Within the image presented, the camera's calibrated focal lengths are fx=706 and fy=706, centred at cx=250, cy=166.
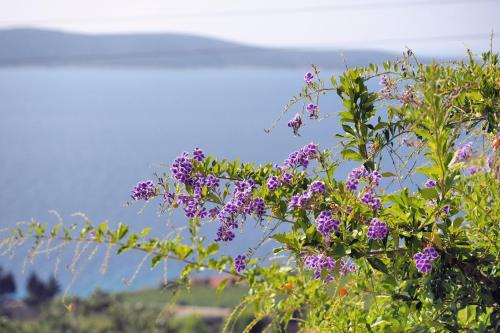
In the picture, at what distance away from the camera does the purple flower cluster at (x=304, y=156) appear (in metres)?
1.38

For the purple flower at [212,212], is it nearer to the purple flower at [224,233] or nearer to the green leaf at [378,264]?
the purple flower at [224,233]

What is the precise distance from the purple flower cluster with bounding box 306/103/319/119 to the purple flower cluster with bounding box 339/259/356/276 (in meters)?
0.32

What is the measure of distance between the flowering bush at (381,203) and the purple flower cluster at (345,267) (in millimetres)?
17

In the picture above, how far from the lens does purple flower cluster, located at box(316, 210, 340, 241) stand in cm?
120

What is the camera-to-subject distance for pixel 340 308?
1.60m

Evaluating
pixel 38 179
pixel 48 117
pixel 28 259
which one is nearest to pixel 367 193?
pixel 28 259

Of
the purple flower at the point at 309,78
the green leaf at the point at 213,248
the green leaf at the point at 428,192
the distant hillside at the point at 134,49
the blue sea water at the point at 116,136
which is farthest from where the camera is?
the distant hillside at the point at 134,49

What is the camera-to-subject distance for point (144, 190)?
56.0 inches

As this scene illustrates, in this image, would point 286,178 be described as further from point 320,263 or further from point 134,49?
point 134,49

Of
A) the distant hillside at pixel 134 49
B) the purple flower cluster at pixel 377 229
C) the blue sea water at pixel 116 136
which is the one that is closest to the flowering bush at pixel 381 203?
the purple flower cluster at pixel 377 229

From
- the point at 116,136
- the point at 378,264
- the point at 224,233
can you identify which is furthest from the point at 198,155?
the point at 116,136

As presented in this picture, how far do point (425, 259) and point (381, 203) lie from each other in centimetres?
14

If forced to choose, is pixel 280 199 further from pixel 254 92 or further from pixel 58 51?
pixel 254 92

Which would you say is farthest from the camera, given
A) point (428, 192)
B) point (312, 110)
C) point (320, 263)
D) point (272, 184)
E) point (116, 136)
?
point (116, 136)
